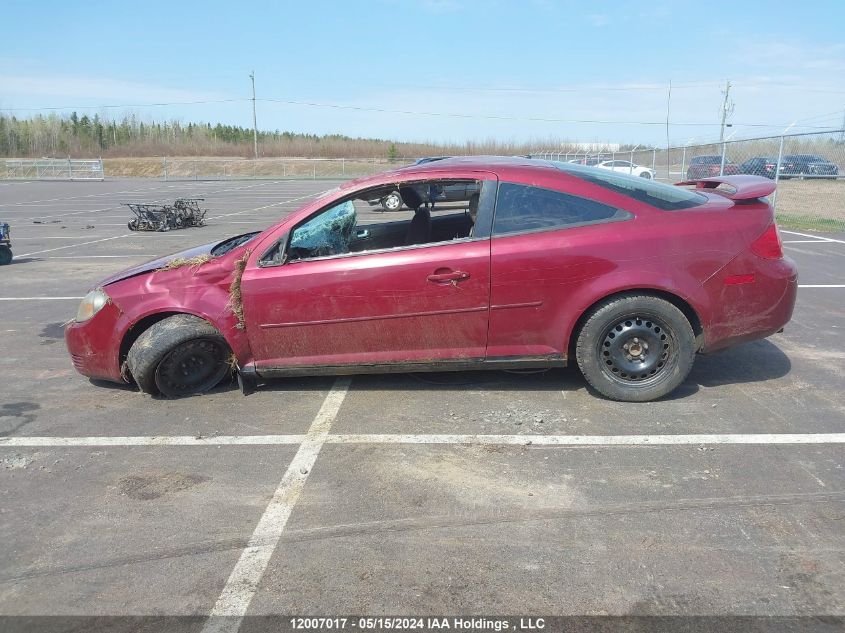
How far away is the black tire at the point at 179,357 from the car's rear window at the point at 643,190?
2.81 metres

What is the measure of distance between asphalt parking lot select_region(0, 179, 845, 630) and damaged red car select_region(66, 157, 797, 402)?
0.35 meters

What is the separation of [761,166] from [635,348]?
16.9 meters

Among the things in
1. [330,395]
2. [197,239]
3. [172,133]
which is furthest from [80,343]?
[172,133]

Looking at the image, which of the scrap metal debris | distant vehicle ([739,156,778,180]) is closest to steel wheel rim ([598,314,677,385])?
the scrap metal debris

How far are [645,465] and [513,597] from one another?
138 cm

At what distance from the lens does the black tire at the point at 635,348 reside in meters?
4.32

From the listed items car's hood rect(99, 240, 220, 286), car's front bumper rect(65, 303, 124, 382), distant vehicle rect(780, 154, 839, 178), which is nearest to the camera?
car's front bumper rect(65, 303, 124, 382)

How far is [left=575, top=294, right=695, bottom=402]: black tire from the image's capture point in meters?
4.32

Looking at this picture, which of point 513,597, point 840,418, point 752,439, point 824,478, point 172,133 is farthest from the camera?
point 172,133

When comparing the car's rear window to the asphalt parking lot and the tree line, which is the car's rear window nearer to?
the asphalt parking lot

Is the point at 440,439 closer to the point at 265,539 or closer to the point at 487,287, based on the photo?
the point at 487,287

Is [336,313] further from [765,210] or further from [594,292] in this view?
→ [765,210]

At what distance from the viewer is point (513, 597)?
259cm

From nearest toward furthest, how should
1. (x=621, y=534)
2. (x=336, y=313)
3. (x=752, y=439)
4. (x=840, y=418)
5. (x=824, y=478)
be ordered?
(x=621, y=534), (x=824, y=478), (x=752, y=439), (x=840, y=418), (x=336, y=313)
